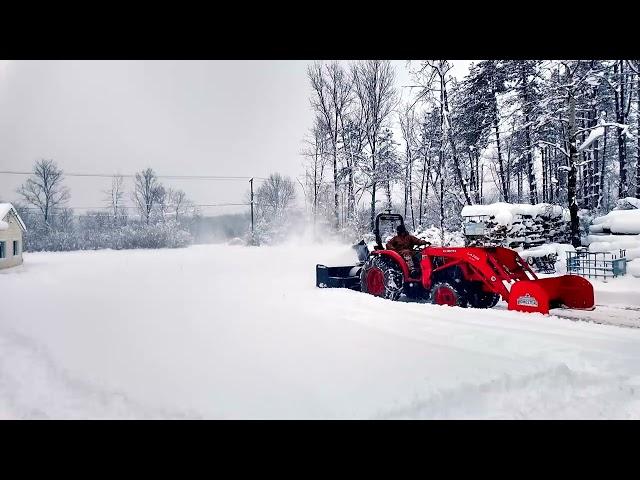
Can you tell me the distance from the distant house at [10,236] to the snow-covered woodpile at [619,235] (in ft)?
34.4

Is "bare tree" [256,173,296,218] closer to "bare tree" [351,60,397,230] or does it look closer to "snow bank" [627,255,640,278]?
"bare tree" [351,60,397,230]

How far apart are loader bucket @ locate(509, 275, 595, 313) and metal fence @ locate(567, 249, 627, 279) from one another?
1.64m

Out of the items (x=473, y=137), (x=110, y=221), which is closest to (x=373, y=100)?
(x=473, y=137)

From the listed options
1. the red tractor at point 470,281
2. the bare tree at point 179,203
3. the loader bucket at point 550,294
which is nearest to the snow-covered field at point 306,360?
the loader bucket at point 550,294

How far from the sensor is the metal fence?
5844mm

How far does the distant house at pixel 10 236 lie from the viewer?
767 centimetres

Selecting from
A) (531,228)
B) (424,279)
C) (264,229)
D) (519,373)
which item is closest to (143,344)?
(519,373)

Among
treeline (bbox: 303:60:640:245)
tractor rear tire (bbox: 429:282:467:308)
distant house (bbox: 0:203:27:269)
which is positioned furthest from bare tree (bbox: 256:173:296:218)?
tractor rear tire (bbox: 429:282:467:308)

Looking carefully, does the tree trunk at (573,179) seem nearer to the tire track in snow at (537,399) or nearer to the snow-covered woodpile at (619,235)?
the snow-covered woodpile at (619,235)

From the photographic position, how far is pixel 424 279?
507cm

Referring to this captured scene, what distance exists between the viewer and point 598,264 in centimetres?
634

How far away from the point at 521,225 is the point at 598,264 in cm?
176
